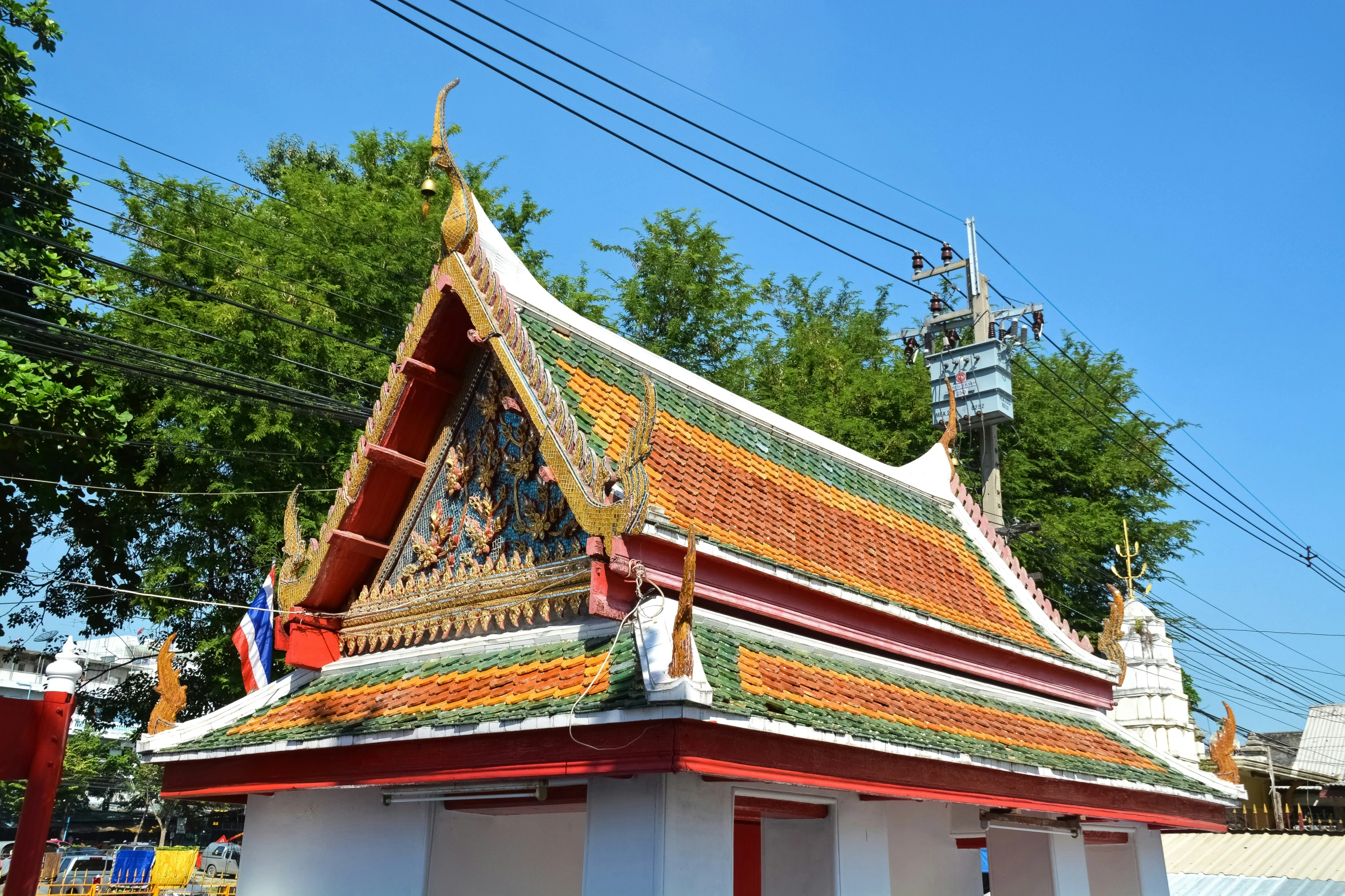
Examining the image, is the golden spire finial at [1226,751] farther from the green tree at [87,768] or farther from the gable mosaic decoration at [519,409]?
the green tree at [87,768]

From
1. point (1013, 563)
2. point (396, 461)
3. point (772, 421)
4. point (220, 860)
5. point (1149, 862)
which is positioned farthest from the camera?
point (220, 860)

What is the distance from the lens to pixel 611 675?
19.9ft

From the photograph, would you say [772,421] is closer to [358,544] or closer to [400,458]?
[400,458]

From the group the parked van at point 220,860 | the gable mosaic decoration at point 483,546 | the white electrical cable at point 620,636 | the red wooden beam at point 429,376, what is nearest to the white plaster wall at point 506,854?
the gable mosaic decoration at point 483,546

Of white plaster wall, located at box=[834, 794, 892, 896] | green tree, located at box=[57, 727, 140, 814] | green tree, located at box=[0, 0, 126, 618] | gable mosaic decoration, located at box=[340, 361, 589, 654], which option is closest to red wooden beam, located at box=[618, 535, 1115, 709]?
gable mosaic decoration, located at box=[340, 361, 589, 654]

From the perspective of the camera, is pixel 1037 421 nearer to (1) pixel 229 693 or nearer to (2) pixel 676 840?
(1) pixel 229 693

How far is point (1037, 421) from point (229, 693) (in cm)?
1893

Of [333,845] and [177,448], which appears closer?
[333,845]

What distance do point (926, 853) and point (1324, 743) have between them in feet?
119

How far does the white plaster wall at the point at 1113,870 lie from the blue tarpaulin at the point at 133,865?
21.4m

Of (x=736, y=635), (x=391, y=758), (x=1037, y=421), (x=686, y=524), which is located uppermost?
(x=1037, y=421)

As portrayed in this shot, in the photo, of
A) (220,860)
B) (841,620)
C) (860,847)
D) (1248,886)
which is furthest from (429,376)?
(220,860)

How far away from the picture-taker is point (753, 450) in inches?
373


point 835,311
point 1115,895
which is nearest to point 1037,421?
point 835,311
